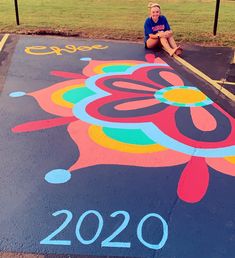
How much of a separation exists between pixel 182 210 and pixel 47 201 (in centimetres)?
109

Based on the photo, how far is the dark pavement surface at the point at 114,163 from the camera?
9.39ft

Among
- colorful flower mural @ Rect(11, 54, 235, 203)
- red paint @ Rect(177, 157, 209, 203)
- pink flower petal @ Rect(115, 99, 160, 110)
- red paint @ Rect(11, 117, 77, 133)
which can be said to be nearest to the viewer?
red paint @ Rect(177, 157, 209, 203)

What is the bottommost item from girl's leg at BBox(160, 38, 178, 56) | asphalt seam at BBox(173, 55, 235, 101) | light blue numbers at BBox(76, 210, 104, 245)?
asphalt seam at BBox(173, 55, 235, 101)

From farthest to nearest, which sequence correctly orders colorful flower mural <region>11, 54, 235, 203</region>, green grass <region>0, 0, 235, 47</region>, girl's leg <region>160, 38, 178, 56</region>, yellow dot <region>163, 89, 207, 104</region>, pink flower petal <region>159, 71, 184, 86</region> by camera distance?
1. green grass <region>0, 0, 235, 47</region>
2. girl's leg <region>160, 38, 178, 56</region>
3. pink flower petal <region>159, 71, 184, 86</region>
4. yellow dot <region>163, 89, 207, 104</region>
5. colorful flower mural <region>11, 54, 235, 203</region>

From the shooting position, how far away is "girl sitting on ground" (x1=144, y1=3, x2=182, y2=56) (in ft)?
24.9

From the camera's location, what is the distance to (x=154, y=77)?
20.6 feet

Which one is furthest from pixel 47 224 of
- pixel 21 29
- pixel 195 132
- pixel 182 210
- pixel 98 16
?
pixel 98 16

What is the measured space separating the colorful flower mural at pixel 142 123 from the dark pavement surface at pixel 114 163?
0.01 m

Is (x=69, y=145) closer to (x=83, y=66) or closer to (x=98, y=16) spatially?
(x=83, y=66)

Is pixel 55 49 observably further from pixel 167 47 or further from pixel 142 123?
pixel 142 123

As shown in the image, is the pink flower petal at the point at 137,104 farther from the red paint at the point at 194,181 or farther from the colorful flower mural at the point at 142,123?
the red paint at the point at 194,181

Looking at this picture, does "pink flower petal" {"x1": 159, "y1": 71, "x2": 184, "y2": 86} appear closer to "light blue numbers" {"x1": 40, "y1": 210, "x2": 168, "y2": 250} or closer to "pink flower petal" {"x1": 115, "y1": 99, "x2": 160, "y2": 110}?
"pink flower petal" {"x1": 115, "y1": 99, "x2": 160, "y2": 110}

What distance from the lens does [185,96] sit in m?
5.53

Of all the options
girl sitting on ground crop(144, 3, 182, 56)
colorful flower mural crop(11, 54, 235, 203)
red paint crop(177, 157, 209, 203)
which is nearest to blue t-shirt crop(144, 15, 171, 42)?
girl sitting on ground crop(144, 3, 182, 56)
